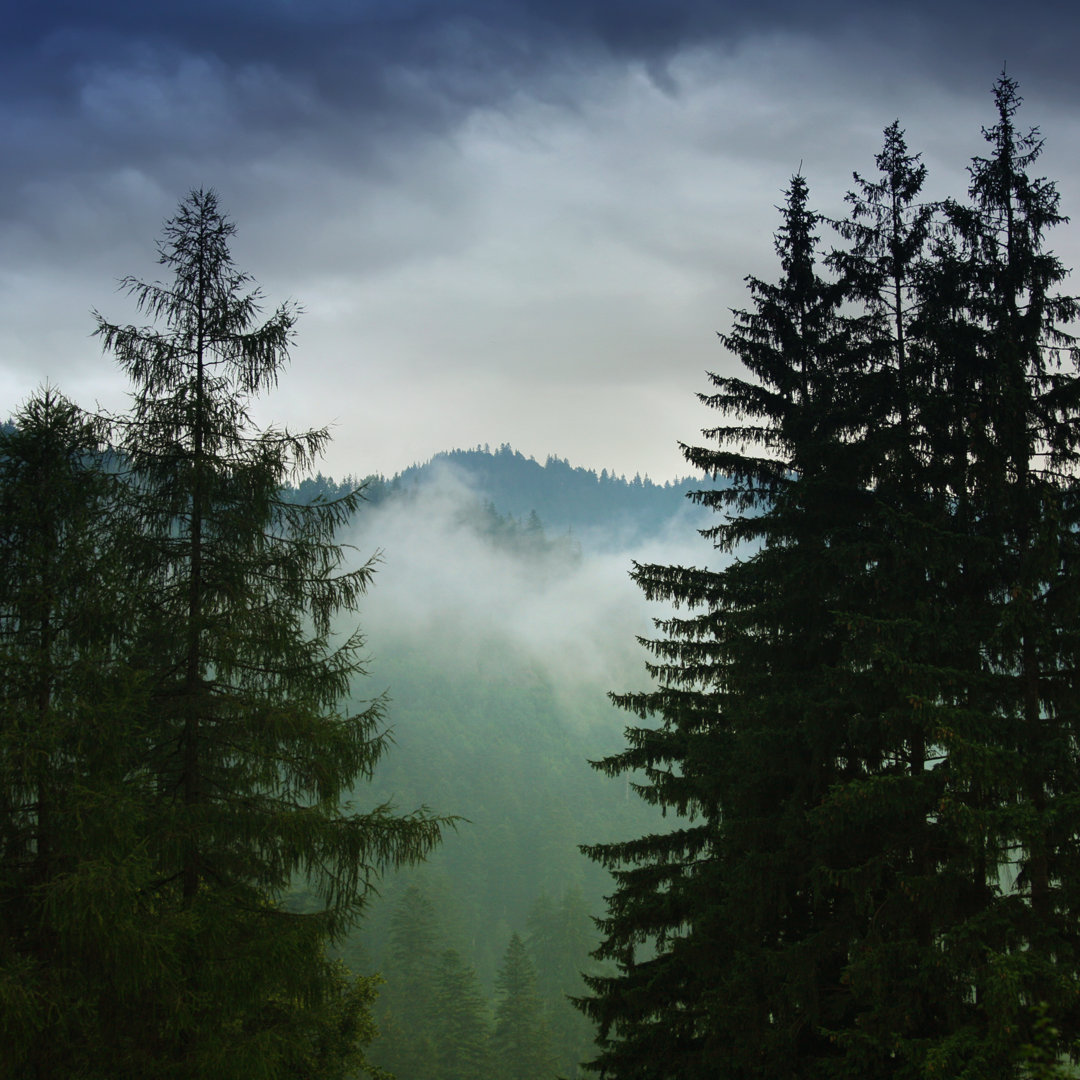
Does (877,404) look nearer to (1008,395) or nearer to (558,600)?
(1008,395)

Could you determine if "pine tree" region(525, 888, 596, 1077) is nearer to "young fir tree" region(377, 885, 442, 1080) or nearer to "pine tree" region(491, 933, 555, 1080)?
"young fir tree" region(377, 885, 442, 1080)

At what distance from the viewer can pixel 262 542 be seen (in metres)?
8.76

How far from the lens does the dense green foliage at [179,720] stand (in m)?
6.88

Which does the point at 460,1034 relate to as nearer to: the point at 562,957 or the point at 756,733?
the point at 562,957

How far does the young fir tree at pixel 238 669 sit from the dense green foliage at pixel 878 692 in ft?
14.7

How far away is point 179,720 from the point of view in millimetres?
8445

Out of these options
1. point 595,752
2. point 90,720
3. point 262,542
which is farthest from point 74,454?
point 595,752

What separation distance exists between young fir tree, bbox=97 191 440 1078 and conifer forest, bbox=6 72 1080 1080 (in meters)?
0.04

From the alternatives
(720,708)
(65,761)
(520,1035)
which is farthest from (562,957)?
(65,761)

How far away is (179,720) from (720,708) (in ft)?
24.5

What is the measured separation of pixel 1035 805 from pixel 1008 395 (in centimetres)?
421

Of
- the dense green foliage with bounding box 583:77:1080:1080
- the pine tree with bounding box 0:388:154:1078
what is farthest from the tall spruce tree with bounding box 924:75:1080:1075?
the pine tree with bounding box 0:388:154:1078

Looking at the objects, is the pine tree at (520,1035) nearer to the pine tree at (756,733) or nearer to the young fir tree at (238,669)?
the pine tree at (756,733)

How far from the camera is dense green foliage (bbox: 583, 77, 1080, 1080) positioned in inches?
301
